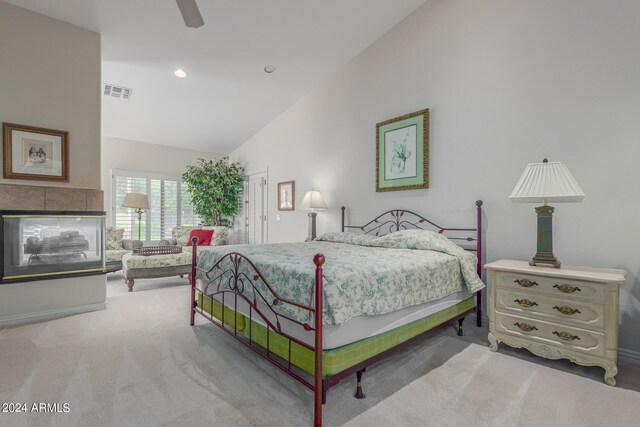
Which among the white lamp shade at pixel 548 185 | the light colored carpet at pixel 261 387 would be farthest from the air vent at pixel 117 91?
the white lamp shade at pixel 548 185

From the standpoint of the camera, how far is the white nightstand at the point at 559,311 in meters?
2.09

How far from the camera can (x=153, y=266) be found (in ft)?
15.2

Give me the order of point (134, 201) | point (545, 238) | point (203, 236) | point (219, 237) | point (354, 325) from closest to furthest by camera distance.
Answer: point (354, 325) → point (545, 238) → point (134, 201) → point (203, 236) → point (219, 237)

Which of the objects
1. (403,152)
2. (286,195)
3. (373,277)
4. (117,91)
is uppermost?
(117,91)

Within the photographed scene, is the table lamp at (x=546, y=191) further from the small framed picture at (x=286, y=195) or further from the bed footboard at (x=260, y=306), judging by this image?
the small framed picture at (x=286, y=195)

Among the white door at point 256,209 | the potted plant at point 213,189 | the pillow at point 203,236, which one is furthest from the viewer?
the potted plant at point 213,189

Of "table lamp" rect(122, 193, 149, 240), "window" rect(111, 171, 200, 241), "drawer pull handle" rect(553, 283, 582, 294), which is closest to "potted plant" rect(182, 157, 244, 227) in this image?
"window" rect(111, 171, 200, 241)

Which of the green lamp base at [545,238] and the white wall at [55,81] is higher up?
the white wall at [55,81]

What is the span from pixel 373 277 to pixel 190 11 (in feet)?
6.96

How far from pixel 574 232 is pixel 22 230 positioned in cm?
542

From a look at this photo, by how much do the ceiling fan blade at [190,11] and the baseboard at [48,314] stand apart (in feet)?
11.0

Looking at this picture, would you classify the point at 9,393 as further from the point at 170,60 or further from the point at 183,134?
the point at 183,134

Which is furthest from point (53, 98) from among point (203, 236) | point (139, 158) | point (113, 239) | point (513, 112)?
point (513, 112)

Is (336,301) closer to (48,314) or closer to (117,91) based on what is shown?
(48,314)
